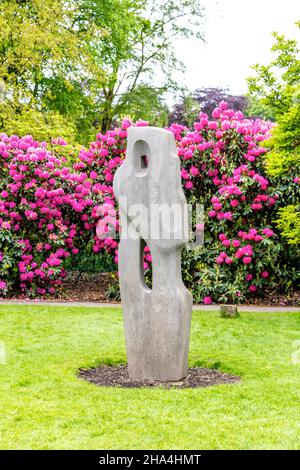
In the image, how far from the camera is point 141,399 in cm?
570

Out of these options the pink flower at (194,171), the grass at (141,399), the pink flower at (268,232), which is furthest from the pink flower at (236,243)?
the grass at (141,399)

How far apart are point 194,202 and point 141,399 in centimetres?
688

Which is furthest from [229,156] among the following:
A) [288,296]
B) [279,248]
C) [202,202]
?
[288,296]

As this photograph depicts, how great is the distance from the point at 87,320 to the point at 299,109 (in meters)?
4.11

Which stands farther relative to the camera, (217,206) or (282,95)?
(217,206)

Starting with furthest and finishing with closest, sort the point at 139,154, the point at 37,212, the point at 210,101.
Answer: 1. the point at 210,101
2. the point at 37,212
3. the point at 139,154

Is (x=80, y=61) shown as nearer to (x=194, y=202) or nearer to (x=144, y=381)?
(x=194, y=202)

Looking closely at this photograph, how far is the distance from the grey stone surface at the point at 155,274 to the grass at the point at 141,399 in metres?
0.45

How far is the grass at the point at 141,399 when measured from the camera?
470cm

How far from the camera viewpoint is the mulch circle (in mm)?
6266

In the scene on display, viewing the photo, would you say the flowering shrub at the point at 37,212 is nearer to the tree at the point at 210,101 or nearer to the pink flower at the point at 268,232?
the pink flower at the point at 268,232

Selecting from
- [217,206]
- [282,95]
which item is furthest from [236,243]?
[282,95]

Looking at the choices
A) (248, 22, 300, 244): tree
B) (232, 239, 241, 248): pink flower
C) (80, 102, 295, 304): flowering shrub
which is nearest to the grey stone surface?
(248, 22, 300, 244): tree

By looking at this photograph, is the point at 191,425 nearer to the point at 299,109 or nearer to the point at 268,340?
the point at 268,340
